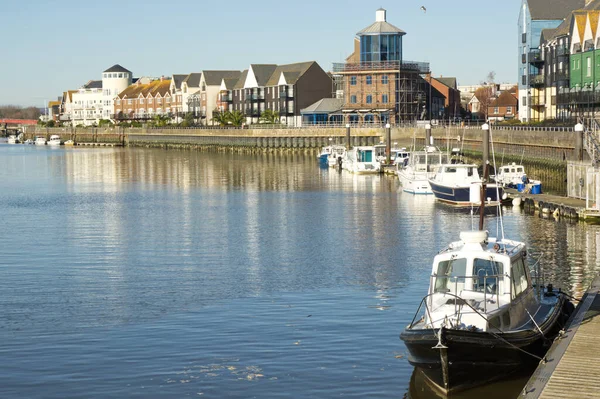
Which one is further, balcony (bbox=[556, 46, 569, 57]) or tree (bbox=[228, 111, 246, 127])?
tree (bbox=[228, 111, 246, 127])

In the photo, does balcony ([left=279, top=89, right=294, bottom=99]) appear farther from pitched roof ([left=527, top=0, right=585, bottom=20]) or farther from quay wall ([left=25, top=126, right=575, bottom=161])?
pitched roof ([left=527, top=0, right=585, bottom=20])

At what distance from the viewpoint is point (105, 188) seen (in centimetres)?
8312

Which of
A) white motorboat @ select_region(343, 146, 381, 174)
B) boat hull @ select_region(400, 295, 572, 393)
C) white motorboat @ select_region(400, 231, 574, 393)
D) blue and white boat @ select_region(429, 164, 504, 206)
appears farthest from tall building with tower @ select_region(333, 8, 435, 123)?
boat hull @ select_region(400, 295, 572, 393)

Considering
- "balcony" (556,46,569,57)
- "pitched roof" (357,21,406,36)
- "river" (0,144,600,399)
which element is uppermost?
"pitched roof" (357,21,406,36)

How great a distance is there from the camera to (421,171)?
73.9m

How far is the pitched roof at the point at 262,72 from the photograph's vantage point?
183 m

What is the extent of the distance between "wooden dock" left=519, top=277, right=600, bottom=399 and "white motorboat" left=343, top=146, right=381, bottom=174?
240 feet

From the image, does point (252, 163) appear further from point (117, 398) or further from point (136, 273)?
point (117, 398)

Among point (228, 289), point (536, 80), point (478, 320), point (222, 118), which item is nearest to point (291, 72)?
point (222, 118)

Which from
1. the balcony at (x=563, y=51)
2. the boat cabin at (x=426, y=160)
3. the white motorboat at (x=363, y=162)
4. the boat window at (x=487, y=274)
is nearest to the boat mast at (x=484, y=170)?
the boat window at (x=487, y=274)

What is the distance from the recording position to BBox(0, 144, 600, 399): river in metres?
22.4

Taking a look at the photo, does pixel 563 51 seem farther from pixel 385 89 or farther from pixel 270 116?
pixel 270 116

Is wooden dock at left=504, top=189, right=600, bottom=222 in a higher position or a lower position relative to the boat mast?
lower

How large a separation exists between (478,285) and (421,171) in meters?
52.2
